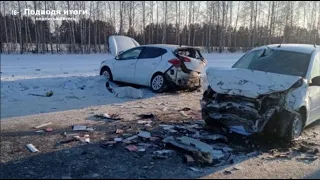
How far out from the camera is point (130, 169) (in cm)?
434

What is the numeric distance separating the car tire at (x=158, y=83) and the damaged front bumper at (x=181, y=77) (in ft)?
0.69

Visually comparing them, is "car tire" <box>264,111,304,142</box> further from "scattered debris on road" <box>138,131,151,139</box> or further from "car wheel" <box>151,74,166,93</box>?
"car wheel" <box>151,74,166,93</box>

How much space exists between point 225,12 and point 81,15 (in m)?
20.1

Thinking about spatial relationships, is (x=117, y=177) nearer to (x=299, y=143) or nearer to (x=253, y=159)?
(x=253, y=159)

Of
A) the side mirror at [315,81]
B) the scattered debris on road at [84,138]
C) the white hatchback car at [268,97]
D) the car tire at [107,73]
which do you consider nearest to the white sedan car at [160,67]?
the car tire at [107,73]

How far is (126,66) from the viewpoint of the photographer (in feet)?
37.9

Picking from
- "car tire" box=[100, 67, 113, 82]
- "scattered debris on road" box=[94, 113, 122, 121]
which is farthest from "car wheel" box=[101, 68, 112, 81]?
"scattered debris on road" box=[94, 113, 122, 121]

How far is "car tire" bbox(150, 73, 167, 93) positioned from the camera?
35.2 ft

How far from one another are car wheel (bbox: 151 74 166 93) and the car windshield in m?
3.85

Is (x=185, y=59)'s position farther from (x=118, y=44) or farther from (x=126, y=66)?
(x=118, y=44)

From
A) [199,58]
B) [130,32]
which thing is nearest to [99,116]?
[199,58]

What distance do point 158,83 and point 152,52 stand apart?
1124 mm

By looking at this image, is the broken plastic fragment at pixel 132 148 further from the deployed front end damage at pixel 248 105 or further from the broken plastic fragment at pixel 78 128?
the deployed front end damage at pixel 248 105

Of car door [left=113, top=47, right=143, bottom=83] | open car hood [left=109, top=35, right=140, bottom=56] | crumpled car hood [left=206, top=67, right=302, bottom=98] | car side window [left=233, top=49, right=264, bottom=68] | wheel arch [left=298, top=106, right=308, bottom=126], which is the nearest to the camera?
crumpled car hood [left=206, top=67, right=302, bottom=98]
